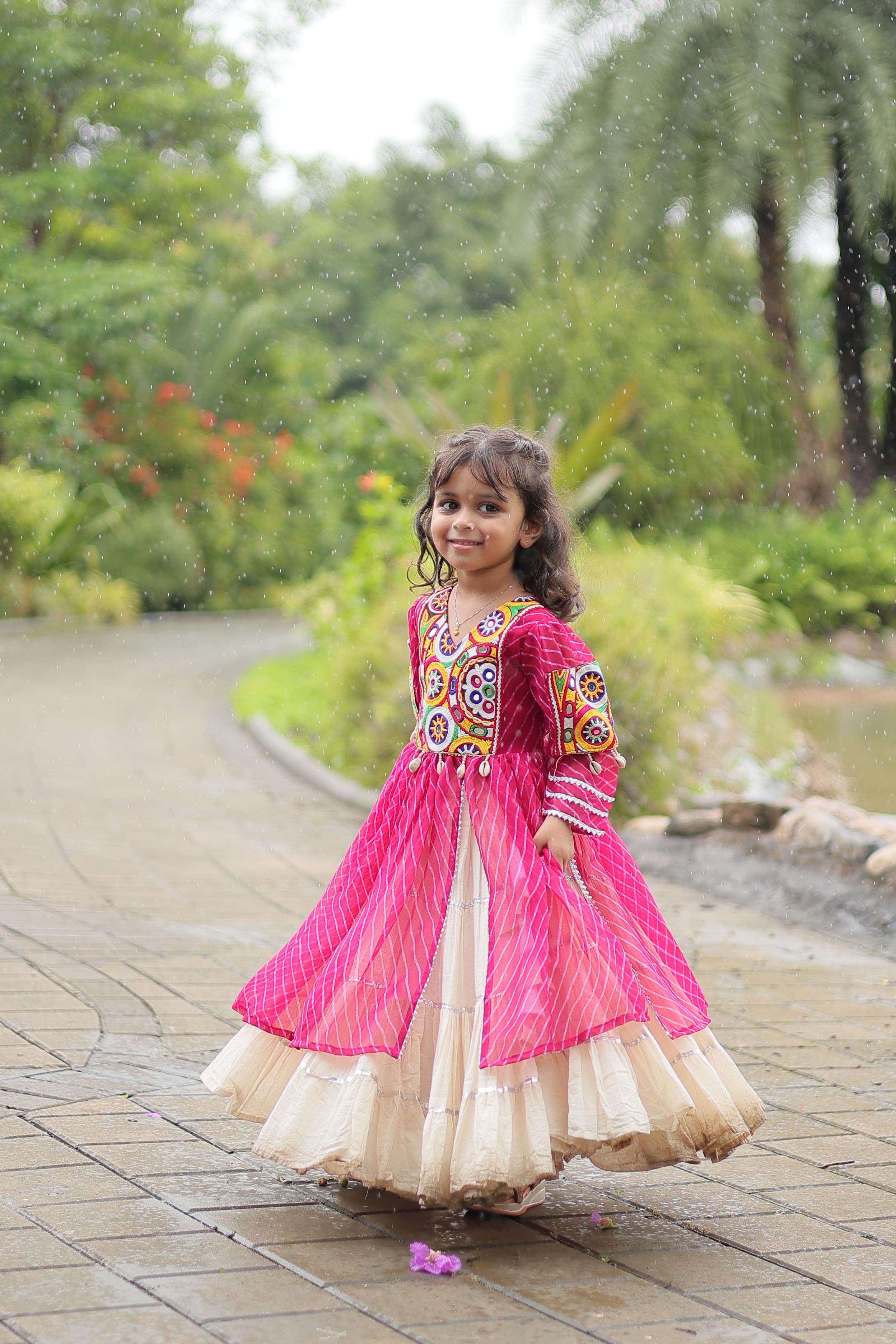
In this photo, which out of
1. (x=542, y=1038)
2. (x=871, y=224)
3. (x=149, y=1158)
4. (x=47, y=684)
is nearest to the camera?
(x=542, y=1038)

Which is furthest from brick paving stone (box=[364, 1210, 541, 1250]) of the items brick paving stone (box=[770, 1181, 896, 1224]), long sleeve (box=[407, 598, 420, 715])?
long sleeve (box=[407, 598, 420, 715])

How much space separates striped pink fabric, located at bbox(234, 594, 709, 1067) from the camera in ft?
8.79

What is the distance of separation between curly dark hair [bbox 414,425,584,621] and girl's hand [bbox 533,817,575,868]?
17.9 inches

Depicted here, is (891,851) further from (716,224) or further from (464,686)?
(716,224)

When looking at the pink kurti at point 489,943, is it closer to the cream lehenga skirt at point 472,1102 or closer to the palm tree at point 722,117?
the cream lehenga skirt at point 472,1102

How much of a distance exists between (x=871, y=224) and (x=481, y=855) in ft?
59.4

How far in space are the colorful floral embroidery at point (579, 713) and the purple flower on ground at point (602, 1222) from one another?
0.92 metres

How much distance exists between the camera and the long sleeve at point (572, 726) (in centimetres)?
285

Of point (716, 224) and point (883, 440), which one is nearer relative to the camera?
point (716, 224)

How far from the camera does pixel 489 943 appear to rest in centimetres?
275

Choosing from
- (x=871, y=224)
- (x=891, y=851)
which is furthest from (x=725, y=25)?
(x=891, y=851)

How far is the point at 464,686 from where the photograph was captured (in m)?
2.95

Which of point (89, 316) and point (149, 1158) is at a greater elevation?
point (89, 316)

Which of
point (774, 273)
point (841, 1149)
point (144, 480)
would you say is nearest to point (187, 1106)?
point (841, 1149)
